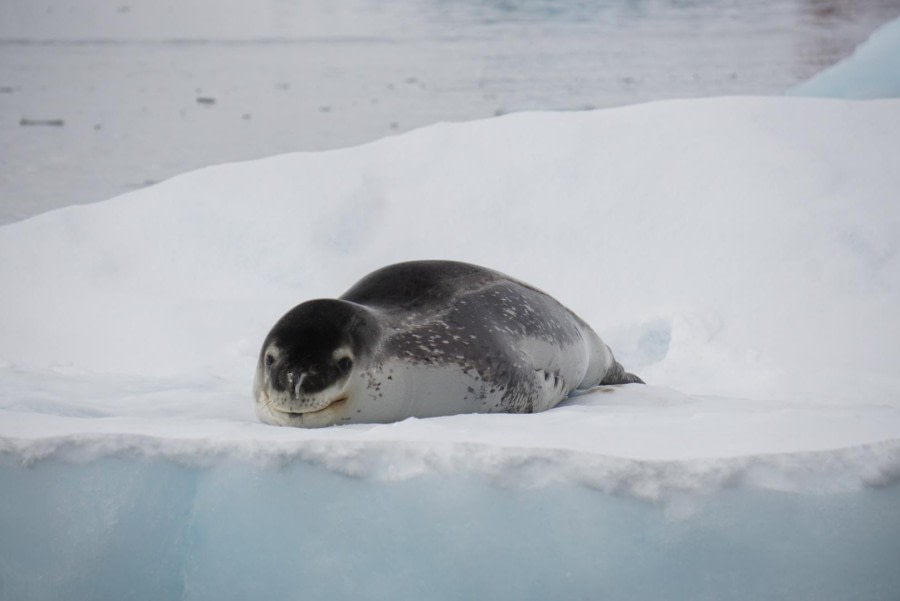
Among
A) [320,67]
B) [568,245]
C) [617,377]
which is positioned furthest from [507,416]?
[320,67]

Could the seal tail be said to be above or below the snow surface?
below

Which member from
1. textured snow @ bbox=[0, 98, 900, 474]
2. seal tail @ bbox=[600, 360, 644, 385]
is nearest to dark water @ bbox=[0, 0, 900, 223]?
textured snow @ bbox=[0, 98, 900, 474]

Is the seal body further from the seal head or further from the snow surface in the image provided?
the snow surface

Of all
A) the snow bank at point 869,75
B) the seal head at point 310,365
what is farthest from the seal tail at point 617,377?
the snow bank at point 869,75

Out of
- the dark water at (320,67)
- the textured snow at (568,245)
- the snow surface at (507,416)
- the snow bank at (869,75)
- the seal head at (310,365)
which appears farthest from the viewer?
the dark water at (320,67)

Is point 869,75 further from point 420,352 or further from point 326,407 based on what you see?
point 326,407

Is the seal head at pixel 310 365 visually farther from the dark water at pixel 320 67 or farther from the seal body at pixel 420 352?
the dark water at pixel 320 67

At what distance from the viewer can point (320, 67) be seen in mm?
13477

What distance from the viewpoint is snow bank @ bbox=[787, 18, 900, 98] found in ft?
20.6

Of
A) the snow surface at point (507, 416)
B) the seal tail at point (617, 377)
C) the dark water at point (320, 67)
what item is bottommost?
the dark water at point (320, 67)

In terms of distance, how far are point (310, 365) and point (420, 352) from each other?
0.28 m

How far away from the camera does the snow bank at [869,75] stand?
628 centimetres

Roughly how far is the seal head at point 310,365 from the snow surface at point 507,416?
11cm

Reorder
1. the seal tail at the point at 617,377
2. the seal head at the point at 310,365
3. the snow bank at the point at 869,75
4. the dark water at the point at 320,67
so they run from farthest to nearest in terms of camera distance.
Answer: the dark water at the point at 320,67
the snow bank at the point at 869,75
the seal tail at the point at 617,377
the seal head at the point at 310,365
